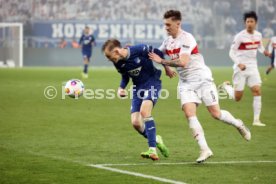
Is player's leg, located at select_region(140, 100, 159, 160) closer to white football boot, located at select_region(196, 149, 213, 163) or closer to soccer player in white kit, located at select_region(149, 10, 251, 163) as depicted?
soccer player in white kit, located at select_region(149, 10, 251, 163)

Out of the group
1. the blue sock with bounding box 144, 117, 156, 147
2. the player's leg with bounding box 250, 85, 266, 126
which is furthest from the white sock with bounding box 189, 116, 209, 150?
the player's leg with bounding box 250, 85, 266, 126

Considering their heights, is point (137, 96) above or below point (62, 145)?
above

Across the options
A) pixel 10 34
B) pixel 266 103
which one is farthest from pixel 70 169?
pixel 10 34

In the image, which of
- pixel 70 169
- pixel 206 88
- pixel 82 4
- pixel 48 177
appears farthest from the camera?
pixel 82 4

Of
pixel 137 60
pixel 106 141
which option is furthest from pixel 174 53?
pixel 106 141

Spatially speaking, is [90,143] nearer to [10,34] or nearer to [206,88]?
[206,88]

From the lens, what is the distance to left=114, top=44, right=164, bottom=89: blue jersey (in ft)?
37.4

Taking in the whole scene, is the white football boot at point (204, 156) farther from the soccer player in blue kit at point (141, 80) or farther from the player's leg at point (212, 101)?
the player's leg at point (212, 101)

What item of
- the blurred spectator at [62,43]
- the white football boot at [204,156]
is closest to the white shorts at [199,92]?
the white football boot at [204,156]

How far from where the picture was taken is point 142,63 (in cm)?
1154

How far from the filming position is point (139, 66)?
37.8ft

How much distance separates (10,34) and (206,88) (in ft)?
126

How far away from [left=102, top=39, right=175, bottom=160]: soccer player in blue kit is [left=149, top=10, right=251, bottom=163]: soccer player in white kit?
29cm

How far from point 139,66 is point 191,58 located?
2.47ft
